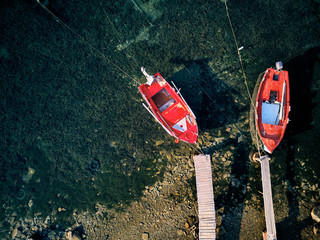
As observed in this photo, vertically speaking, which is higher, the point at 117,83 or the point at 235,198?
the point at 117,83

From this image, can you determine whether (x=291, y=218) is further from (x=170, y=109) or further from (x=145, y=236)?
(x=170, y=109)

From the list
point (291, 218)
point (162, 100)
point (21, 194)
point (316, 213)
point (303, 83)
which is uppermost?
point (303, 83)

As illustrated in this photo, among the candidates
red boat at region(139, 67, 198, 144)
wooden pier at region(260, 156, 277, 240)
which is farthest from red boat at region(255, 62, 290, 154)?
red boat at region(139, 67, 198, 144)

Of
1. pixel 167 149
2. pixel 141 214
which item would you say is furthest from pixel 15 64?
pixel 141 214

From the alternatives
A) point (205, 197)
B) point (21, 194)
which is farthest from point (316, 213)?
point (21, 194)

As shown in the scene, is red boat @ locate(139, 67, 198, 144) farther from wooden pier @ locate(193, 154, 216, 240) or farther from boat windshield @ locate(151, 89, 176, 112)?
wooden pier @ locate(193, 154, 216, 240)

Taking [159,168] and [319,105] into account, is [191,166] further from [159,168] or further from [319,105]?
[319,105]

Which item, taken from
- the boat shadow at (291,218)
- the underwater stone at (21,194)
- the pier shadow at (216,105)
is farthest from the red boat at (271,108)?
the underwater stone at (21,194)

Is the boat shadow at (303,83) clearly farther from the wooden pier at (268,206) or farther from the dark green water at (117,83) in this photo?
the wooden pier at (268,206)
